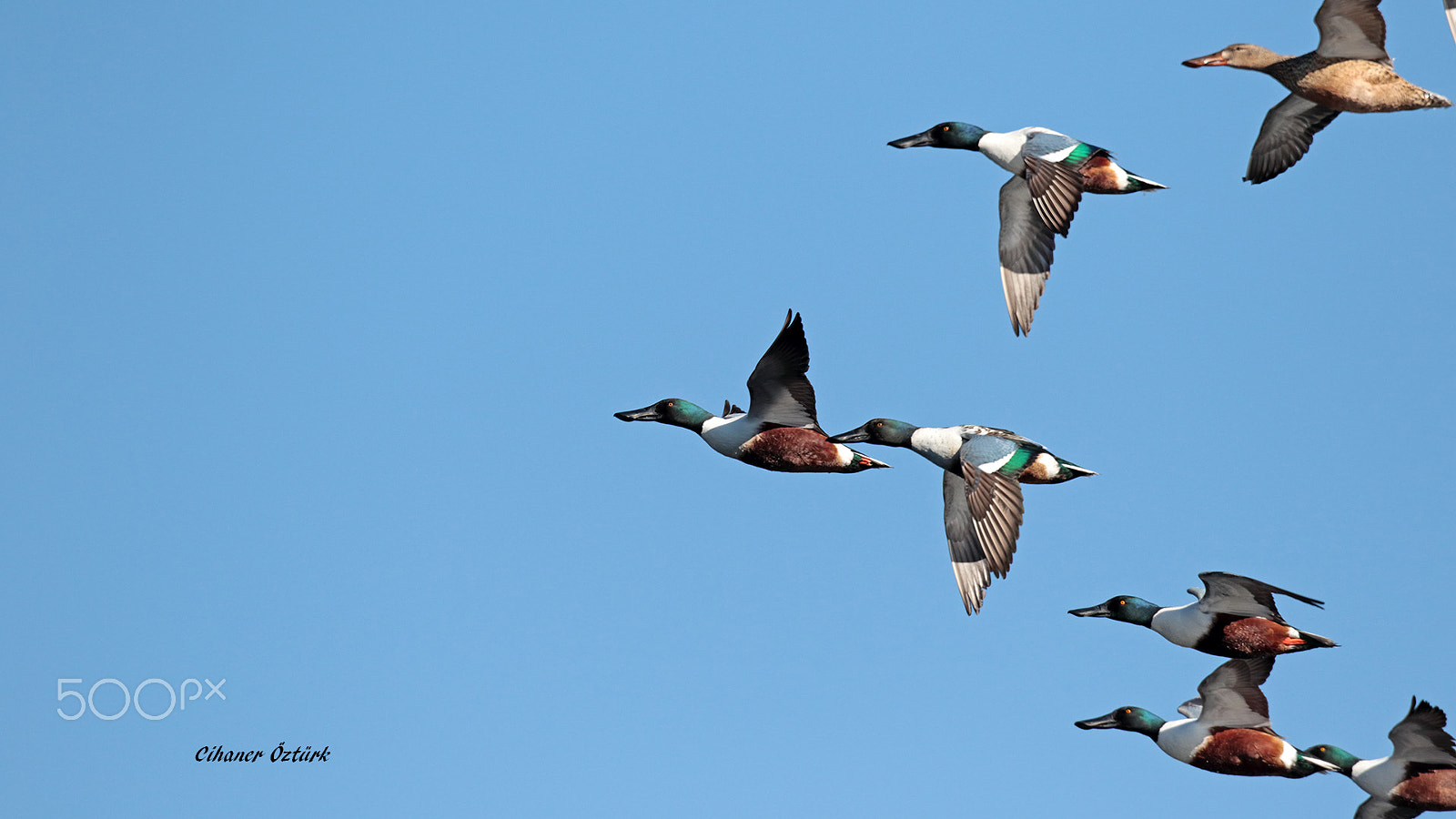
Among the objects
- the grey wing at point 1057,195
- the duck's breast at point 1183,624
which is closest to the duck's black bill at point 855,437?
the grey wing at point 1057,195

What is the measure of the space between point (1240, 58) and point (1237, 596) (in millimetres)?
5276

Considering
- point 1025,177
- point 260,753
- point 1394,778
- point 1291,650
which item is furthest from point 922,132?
point 260,753

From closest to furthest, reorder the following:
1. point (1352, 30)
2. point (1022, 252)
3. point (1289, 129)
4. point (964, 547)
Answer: point (1352, 30) → point (964, 547) → point (1022, 252) → point (1289, 129)

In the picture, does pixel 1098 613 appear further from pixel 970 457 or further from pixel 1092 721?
pixel 970 457

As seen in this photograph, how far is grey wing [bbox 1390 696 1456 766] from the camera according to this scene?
16469 millimetres

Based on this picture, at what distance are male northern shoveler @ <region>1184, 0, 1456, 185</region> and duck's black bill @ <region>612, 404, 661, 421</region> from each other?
6.30m

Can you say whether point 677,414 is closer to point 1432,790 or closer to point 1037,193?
point 1037,193

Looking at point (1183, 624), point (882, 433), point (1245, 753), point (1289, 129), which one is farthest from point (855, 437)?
point (1289, 129)

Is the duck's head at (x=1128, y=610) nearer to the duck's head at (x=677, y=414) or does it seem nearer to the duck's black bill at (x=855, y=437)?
the duck's black bill at (x=855, y=437)

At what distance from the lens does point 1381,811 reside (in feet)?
56.5

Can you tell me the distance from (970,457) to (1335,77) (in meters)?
5.01

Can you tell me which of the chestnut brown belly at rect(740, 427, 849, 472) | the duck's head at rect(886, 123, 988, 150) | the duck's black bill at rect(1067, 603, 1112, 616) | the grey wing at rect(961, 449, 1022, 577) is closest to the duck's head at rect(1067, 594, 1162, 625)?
the duck's black bill at rect(1067, 603, 1112, 616)

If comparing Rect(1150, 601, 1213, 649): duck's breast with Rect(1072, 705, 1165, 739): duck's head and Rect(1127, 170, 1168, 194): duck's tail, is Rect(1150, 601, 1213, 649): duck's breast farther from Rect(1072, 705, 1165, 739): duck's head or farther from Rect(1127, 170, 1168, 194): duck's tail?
Rect(1127, 170, 1168, 194): duck's tail

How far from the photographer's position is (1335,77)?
650 inches
